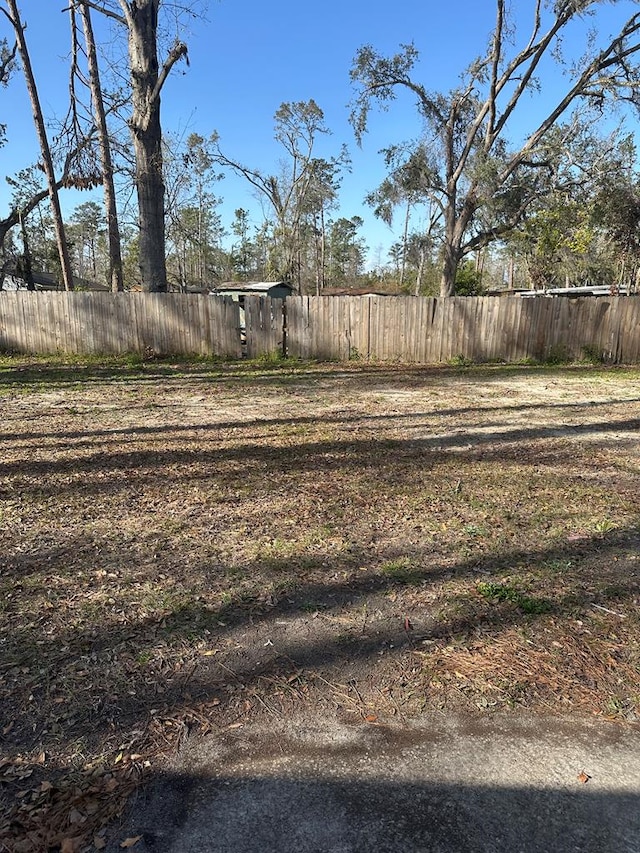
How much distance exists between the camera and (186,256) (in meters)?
40.0

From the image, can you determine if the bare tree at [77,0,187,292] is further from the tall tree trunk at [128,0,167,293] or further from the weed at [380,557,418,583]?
the weed at [380,557,418,583]

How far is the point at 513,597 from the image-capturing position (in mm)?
2621

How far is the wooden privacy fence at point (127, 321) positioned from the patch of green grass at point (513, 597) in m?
10.8

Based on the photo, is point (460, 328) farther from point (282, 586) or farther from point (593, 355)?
point (282, 586)

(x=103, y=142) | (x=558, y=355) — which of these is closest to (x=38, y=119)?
(x=103, y=142)

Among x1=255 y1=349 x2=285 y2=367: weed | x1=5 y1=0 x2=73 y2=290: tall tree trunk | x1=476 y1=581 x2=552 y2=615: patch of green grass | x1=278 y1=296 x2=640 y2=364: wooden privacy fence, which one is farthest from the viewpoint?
x1=5 y1=0 x2=73 y2=290: tall tree trunk

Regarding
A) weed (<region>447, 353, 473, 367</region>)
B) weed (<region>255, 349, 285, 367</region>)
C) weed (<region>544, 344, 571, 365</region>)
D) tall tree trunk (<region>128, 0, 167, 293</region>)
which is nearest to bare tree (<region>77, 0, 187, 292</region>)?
tall tree trunk (<region>128, 0, 167, 293</region>)

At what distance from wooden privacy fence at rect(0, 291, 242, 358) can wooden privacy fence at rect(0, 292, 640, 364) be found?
0.02 metres

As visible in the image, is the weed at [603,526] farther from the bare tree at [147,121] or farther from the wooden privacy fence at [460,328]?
the bare tree at [147,121]

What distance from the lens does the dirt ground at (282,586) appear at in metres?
1.88

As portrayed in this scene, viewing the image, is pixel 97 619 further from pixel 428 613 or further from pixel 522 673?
pixel 522 673

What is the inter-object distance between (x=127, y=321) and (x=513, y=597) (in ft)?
39.3

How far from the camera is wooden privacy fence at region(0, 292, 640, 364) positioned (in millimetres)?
12477

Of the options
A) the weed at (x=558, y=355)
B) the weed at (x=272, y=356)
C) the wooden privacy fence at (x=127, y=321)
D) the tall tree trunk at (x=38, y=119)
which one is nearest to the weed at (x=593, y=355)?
the weed at (x=558, y=355)
